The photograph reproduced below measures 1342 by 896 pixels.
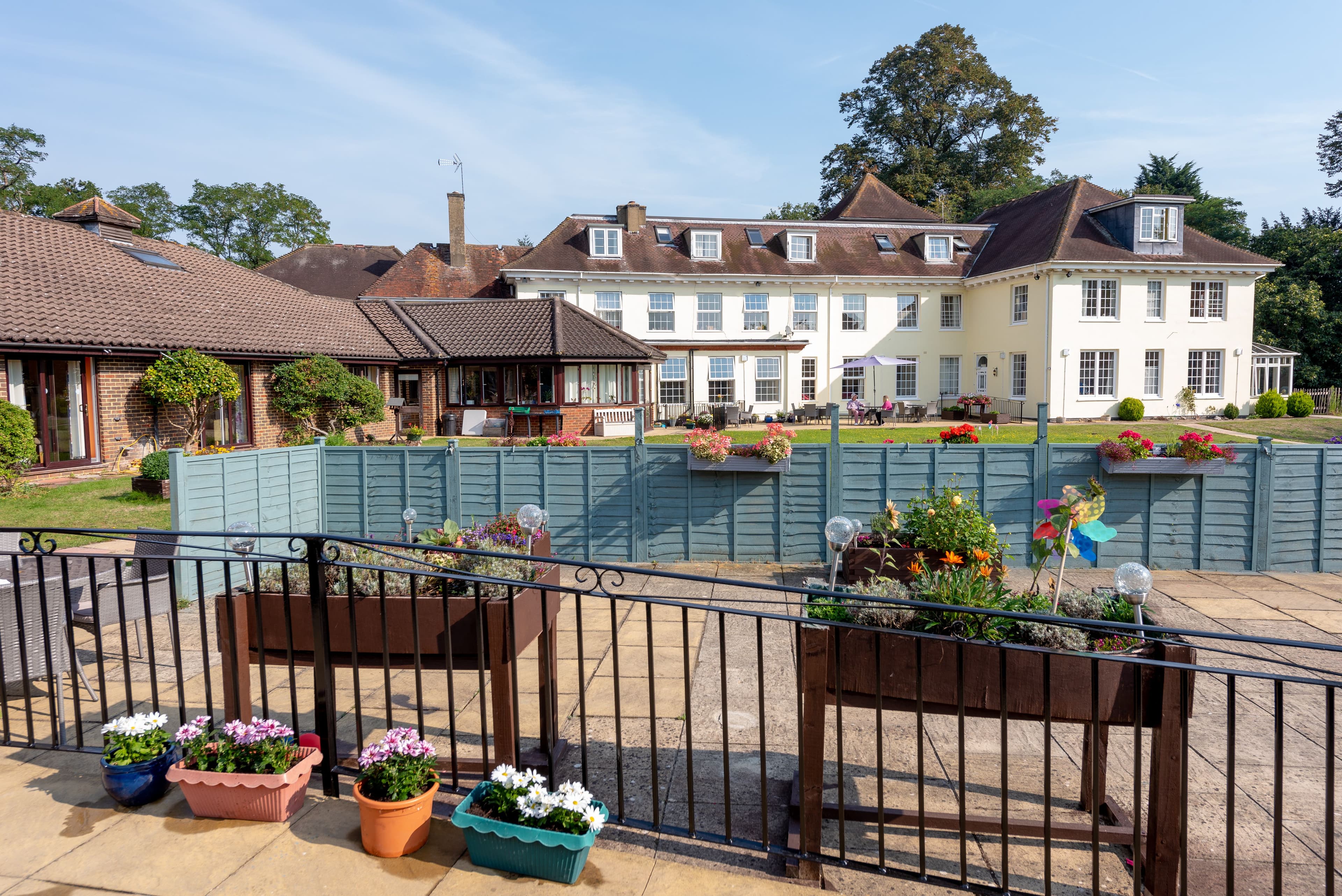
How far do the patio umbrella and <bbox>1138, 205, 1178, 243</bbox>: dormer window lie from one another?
343 inches

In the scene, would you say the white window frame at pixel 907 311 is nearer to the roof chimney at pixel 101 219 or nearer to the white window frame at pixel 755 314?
the white window frame at pixel 755 314

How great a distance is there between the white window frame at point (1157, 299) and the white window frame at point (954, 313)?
21.5ft

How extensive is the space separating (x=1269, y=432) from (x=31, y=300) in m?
30.8

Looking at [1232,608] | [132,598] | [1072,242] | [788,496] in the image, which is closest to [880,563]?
[788,496]

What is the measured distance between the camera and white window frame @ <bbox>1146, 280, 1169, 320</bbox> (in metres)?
27.0

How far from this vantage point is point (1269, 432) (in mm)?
22891

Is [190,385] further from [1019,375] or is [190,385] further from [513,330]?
[1019,375]

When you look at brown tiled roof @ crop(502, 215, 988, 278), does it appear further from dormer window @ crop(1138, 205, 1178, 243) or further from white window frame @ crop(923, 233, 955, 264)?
dormer window @ crop(1138, 205, 1178, 243)

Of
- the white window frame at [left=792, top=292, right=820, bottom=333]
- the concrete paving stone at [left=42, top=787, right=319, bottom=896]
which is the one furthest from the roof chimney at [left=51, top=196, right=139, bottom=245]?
the white window frame at [left=792, top=292, right=820, bottom=333]

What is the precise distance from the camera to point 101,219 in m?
19.8

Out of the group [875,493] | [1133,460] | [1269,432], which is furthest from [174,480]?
[1269,432]

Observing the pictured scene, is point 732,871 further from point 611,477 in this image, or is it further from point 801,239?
point 801,239

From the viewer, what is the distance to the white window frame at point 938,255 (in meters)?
32.1

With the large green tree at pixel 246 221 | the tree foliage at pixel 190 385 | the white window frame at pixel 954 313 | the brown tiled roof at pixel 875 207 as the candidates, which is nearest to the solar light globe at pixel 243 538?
the tree foliage at pixel 190 385
